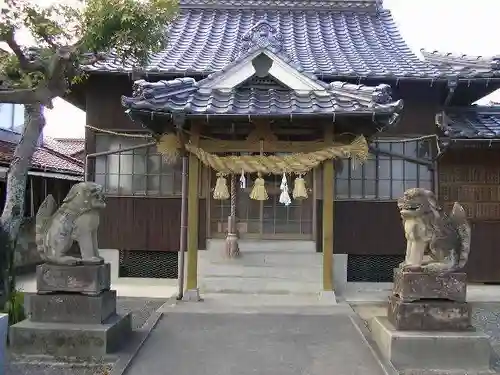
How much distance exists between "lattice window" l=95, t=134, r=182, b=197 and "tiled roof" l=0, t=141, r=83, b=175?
11.5ft

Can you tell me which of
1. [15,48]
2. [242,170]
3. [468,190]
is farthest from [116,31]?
[468,190]

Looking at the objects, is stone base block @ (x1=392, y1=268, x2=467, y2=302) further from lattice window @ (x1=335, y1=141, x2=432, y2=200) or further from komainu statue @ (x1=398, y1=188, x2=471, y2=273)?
lattice window @ (x1=335, y1=141, x2=432, y2=200)

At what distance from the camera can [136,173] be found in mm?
11797

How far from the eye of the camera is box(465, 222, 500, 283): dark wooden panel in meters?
11.6

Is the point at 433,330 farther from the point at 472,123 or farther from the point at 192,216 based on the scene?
the point at 472,123

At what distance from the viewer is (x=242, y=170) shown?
938 centimetres

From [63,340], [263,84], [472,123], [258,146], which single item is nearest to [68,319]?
[63,340]

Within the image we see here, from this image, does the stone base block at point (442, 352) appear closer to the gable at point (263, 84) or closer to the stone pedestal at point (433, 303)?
the stone pedestal at point (433, 303)

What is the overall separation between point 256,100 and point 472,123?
5.36m

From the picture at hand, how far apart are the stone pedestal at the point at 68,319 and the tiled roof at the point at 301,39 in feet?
17.9

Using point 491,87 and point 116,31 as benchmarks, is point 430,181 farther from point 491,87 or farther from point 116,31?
point 116,31

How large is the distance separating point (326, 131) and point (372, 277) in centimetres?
423

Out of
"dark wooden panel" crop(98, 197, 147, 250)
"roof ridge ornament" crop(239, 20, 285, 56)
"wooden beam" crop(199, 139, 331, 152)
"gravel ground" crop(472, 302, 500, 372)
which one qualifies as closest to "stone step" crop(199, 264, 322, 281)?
"dark wooden panel" crop(98, 197, 147, 250)

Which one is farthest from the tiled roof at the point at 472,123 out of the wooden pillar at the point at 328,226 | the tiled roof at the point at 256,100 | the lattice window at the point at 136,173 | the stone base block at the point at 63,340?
the stone base block at the point at 63,340
